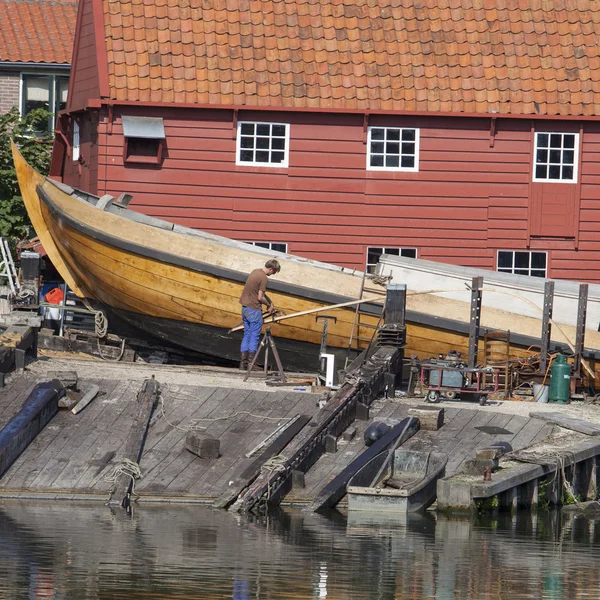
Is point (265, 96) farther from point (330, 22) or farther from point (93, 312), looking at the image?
point (93, 312)

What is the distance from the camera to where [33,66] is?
1252 inches

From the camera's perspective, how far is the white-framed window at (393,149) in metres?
23.1

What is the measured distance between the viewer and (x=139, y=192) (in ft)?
74.7

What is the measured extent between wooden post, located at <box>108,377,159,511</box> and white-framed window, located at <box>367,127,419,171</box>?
8.45 metres

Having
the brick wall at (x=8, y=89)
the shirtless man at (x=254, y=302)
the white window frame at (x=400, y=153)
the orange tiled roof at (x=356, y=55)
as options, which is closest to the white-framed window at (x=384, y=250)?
the white window frame at (x=400, y=153)

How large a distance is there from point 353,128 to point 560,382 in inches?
271

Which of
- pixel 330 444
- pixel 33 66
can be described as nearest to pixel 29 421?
pixel 330 444

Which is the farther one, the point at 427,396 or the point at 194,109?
the point at 194,109

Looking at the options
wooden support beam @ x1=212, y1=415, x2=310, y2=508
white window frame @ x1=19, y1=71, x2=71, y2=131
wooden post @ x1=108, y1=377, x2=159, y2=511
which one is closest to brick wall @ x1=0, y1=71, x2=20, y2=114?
white window frame @ x1=19, y1=71, x2=71, y2=131

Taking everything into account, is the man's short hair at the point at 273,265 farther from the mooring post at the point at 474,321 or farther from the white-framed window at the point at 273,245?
the white-framed window at the point at 273,245

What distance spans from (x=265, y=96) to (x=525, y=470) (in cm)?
1035

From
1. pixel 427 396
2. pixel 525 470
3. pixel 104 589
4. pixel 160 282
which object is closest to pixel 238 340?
pixel 160 282

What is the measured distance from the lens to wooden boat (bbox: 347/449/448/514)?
45.1 feet

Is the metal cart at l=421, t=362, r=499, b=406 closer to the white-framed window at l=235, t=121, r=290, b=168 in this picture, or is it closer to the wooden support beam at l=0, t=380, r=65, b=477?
the wooden support beam at l=0, t=380, r=65, b=477
